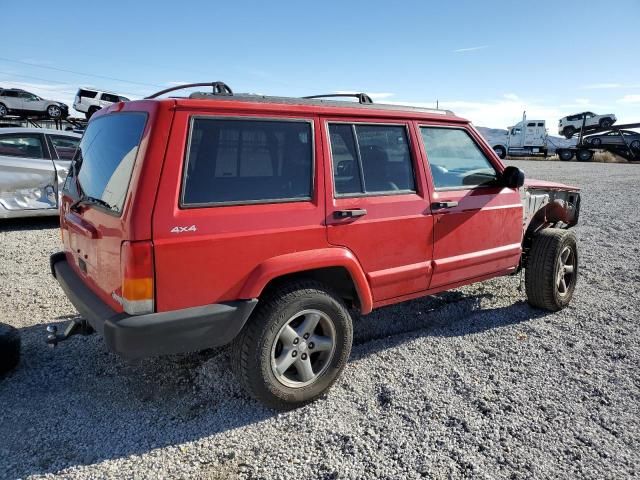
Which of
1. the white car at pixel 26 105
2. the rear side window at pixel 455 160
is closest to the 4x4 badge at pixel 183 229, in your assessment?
the rear side window at pixel 455 160

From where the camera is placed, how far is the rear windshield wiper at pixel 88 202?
2.49 m

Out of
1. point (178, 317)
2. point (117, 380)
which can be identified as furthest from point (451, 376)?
point (117, 380)

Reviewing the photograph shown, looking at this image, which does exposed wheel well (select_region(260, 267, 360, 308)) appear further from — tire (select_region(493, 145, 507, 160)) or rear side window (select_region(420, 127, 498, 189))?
tire (select_region(493, 145, 507, 160))

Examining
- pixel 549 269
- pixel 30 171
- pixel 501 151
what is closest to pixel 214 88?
pixel 549 269

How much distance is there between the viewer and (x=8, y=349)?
3014mm

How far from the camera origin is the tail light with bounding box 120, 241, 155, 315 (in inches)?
85.7

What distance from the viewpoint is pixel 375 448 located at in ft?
7.92

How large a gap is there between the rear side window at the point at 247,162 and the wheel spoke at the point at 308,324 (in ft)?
2.36

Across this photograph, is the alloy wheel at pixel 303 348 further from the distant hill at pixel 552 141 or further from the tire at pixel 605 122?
the tire at pixel 605 122

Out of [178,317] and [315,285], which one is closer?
[178,317]

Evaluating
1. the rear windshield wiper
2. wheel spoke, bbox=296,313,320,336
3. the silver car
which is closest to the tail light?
the rear windshield wiper

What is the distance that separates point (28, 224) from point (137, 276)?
673 centimetres

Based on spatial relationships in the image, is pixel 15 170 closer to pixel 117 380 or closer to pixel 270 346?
pixel 117 380

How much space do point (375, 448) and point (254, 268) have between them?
3.80ft
